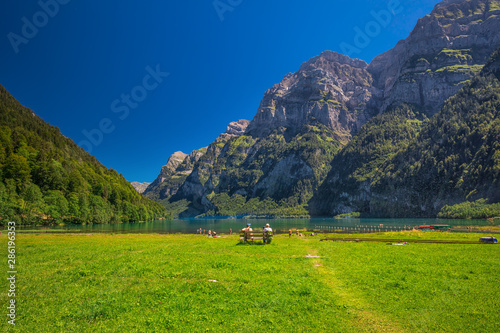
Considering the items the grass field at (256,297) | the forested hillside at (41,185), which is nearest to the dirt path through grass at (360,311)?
the grass field at (256,297)

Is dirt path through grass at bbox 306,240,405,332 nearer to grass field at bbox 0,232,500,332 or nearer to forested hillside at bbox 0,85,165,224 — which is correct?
grass field at bbox 0,232,500,332

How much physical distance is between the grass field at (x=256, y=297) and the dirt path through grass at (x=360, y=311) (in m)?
0.03

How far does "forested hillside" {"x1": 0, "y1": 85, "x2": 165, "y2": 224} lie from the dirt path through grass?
3514 inches

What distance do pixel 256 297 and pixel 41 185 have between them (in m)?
110

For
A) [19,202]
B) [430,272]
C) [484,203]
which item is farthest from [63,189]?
[484,203]

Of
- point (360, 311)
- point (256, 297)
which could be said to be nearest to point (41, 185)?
point (256, 297)

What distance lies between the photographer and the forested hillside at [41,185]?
256ft

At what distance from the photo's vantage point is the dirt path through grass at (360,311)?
8.00 metres

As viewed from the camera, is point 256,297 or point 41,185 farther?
point 41,185

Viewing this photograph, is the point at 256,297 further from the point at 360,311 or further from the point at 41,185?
the point at 41,185

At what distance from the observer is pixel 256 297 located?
10109mm

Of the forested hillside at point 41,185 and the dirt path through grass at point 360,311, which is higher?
the forested hillside at point 41,185

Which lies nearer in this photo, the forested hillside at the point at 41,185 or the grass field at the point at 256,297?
the grass field at the point at 256,297

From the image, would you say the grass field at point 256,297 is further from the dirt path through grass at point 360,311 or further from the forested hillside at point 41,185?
the forested hillside at point 41,185
